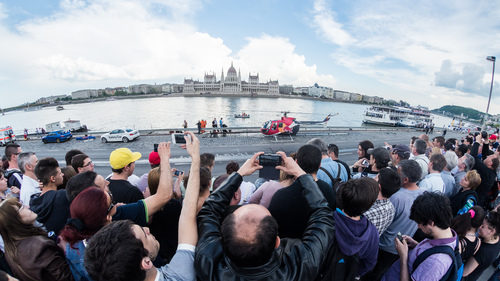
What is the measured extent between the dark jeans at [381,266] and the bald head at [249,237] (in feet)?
7.37

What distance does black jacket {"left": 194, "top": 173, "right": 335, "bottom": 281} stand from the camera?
1.22 metres

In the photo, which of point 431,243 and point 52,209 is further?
point 52,209

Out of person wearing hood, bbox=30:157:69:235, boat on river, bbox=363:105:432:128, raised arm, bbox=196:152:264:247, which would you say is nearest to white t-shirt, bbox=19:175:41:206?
person wearing hood, bbox=30:157:69:235

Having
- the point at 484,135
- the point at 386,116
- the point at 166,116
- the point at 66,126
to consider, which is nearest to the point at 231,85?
the point at 166,116

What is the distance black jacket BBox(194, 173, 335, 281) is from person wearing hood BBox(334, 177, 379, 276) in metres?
0.32

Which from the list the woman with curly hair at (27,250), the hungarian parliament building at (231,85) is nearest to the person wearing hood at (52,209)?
the woman with curly hair at (27,250)

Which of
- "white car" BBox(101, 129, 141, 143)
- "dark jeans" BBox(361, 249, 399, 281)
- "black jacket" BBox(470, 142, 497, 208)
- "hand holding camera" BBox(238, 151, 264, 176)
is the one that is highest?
"hand holding camera" BBox(238, 151, 264, 176)

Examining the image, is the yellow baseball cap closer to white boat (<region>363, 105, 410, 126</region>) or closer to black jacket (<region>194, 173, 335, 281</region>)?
black jacket (<region>194, 173, 335, 281</region>)

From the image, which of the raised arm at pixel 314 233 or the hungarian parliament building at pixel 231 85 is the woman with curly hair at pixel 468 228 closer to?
the raised arm at pixel 314 233

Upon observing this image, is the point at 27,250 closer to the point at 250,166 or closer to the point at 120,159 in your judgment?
the point at 120,159

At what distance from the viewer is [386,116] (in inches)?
1799

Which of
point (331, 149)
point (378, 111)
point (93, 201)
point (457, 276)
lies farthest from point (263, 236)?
point (378, 111)

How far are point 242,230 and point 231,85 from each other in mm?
144297

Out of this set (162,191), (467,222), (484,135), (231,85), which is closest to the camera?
(162,191)
